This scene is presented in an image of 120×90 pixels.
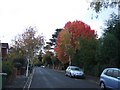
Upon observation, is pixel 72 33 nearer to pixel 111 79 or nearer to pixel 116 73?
pixel 111 79

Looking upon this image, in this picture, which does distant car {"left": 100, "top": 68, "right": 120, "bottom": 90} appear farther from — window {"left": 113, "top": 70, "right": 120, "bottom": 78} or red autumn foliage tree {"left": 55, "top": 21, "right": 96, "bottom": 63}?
red autumn foliage tree {"left": 55, "top": 21, "right": 96, "bottom": 63}

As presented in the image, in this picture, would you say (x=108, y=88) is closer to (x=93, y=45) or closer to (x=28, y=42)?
(x=93, y=45)

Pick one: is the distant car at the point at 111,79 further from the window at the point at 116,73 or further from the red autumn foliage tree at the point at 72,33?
the red autumn foliage tree at the point at 72,33

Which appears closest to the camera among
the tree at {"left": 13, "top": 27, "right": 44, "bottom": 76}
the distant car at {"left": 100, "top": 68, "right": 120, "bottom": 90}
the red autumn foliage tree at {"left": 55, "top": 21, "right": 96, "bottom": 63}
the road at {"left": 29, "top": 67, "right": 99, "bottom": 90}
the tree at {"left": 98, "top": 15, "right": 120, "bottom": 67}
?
the distant car at {"left": 100, "top": 68, "right": 120, "bottom": 90}

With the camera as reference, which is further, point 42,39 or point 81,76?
point 42,39

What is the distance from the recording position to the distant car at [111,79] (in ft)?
65.5

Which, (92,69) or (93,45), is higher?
(93,45)

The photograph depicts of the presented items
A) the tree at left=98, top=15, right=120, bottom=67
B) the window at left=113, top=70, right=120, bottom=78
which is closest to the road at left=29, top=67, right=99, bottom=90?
the tree at left=98, top=15, right=120, bottom=67

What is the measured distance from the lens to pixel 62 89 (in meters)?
22.9

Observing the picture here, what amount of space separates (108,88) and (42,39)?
3705cm

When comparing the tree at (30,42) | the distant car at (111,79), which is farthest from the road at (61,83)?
the tree at (30,42)

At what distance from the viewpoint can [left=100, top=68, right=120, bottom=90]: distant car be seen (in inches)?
786

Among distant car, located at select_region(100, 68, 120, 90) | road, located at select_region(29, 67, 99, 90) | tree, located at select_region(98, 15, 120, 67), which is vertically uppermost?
tree, located at select_region(98, 15, 120, 67)

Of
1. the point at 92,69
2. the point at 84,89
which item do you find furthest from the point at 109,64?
Answer: the point at 84,89
